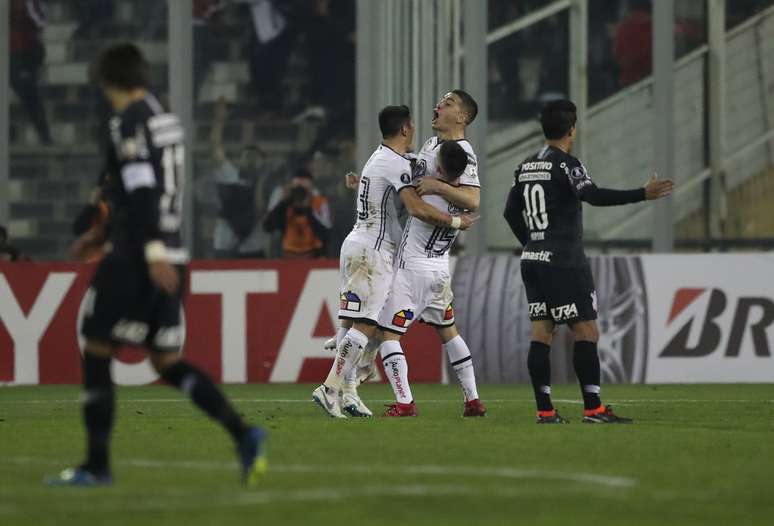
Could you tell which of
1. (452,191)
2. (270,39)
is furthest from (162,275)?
(270,39)

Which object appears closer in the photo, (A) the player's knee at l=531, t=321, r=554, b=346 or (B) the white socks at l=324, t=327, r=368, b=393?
(A) the player's knee at l=531, t=321, r=554, b=346

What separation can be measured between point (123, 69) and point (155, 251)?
0.85 meters

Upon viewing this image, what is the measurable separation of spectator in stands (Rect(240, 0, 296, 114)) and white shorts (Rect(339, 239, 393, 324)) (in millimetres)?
9151

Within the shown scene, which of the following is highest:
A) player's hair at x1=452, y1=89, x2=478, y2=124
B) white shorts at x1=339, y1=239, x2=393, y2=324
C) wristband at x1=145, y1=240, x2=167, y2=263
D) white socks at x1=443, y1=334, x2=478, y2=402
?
player's hair at x1=452, y1=89, x2=478, y2=124

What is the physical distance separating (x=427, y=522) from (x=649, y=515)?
0.87 metres

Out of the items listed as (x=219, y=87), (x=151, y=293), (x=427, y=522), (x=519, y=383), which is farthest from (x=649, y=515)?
(x=219, y=87)

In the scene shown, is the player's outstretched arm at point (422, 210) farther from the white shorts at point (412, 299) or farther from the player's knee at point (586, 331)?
the player's knee at point (586, 331)

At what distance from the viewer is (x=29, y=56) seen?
21391mm

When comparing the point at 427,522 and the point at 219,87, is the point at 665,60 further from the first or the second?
the point at 427,522

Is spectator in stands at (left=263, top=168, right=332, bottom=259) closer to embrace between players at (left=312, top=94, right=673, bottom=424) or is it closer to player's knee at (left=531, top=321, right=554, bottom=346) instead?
embrace between players at (left=312, top=94, right=673, bottom=424)

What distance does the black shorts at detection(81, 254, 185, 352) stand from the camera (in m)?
7.87

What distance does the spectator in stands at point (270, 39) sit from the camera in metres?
21.2

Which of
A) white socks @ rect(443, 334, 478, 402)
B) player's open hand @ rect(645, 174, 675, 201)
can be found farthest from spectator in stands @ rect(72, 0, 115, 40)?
player's open hand @ rect(645, 174, 675, 201)

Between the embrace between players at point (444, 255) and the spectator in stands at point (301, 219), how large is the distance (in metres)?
7.04
